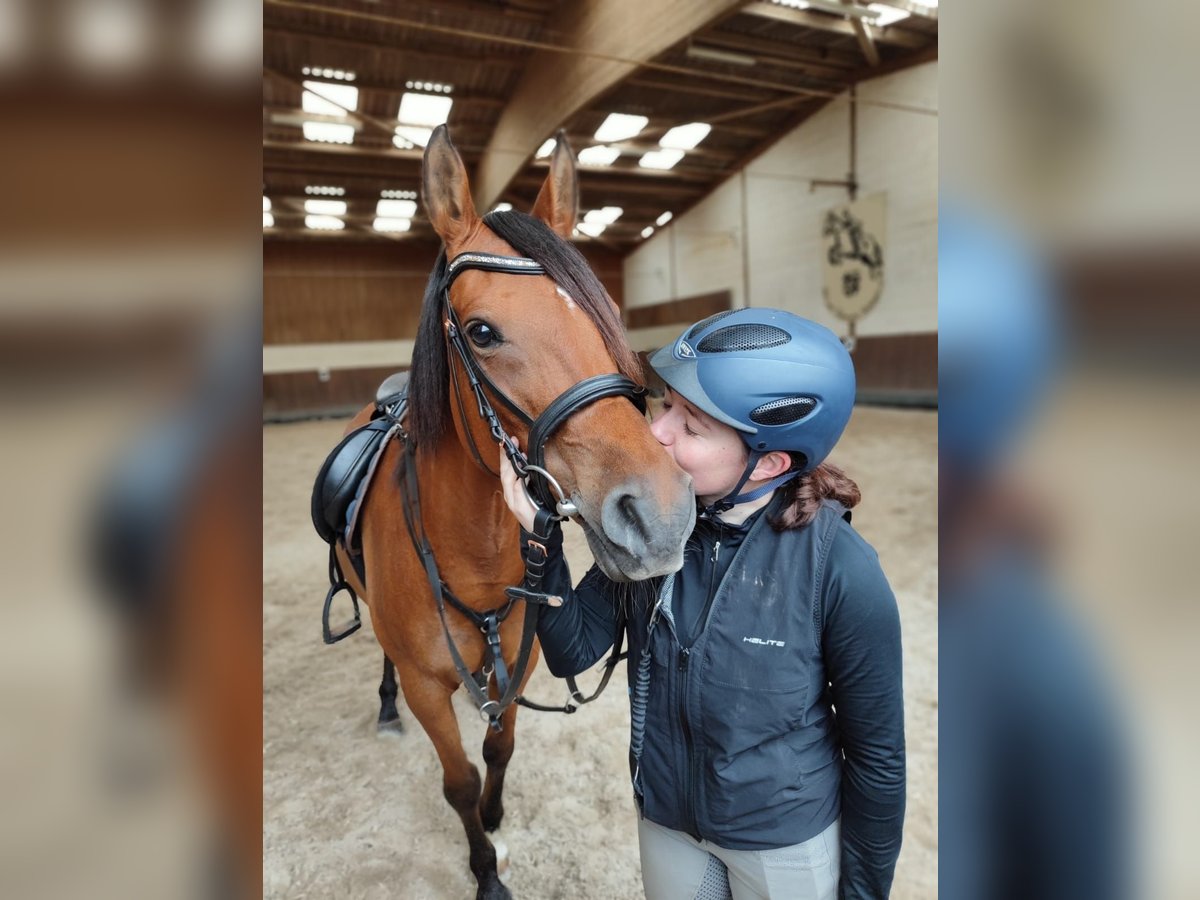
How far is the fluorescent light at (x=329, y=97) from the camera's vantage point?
9852mm

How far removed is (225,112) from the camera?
0.34 metres

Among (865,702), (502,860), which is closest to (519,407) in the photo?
(865,702)

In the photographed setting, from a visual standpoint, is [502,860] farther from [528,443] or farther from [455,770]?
[528,443]

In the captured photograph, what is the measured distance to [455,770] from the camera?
2.02 meters

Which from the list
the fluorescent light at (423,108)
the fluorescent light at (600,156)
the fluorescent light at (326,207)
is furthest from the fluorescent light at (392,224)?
the fluorescent light at (423,108)

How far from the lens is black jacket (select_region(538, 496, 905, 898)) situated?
1161mm

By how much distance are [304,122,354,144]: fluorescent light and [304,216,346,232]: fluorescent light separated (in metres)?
4.81

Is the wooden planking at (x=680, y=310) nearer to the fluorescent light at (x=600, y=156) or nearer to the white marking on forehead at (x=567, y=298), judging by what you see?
the fluorescent light at (x=600, y=156)

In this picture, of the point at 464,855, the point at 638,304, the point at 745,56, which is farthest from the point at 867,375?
the point at 464,855

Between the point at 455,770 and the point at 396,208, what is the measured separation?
55.1 feet

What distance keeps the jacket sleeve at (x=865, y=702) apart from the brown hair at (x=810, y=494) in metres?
0.07

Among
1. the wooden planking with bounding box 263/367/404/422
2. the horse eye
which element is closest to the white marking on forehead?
the horse eye

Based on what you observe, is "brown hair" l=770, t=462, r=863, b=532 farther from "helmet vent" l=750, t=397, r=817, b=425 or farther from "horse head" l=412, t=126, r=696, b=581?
"horse head" l=412, t=126, r=696, b=581

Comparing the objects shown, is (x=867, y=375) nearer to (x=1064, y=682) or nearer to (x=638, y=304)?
(x=638, y=304)
